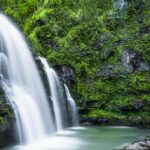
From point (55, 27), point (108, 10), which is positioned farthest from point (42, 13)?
point (108, 10)

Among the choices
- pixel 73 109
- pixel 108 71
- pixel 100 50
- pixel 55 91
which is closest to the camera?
pixel 55 91

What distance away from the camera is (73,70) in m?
22.9

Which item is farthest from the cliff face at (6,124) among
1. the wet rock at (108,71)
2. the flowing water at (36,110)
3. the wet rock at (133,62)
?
the wet rock at (133,62)

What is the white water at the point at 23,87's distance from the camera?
16375 millimetres

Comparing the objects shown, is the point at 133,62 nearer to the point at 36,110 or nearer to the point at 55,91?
the point at 55,91

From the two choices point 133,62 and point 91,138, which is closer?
point 91,138

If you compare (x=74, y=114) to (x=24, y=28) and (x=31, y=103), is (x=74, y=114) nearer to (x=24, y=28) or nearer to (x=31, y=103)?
(x=31, y=103)

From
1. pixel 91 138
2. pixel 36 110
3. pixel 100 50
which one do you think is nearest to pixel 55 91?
pixel 36 110

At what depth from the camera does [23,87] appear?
18.8 meters

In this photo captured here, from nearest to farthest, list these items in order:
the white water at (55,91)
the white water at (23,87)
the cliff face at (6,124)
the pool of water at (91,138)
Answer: the cliff face at (6,124)
the pool of water at (91,138)
the white water at (23,87)
the white water at (55,91)

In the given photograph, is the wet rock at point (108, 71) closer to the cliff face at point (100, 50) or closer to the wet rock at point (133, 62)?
the cliff face at point (100, 50)

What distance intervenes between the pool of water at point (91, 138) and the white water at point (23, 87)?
690 millimetres

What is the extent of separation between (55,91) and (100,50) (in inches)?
172

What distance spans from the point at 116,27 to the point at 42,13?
15.1 feet
